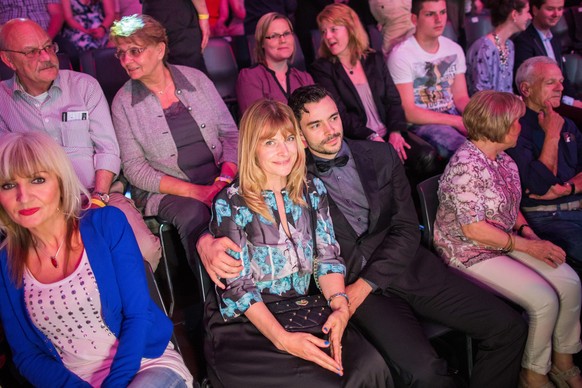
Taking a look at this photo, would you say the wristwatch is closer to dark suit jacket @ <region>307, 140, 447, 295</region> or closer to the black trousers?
dark suit jacket @ <region>307, 140, 447, 295</region>

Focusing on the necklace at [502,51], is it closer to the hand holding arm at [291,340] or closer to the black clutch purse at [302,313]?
the black clutch purse at [302,313]

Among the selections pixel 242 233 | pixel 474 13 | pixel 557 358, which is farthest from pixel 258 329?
pixel 474 13

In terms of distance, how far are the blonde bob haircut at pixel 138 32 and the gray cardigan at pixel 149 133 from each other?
20 cm

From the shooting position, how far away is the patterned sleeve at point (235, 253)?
185 centimetres

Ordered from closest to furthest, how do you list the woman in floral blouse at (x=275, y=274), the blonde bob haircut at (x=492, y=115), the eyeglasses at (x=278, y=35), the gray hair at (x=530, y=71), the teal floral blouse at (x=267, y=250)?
the woman in floral blouse at (x=275, y=274) < the teal floral blouse at (x=267, y=250) < the blonde bob haircut at (x=492, y=115) < the gray hair at (x=530, y=71) < the eyeglasses at (x=278, y=35)

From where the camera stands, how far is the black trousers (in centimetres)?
203

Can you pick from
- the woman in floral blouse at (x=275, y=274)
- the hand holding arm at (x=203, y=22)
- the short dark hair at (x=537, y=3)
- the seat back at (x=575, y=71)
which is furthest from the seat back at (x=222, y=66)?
the seat back at (x=575, y=71)

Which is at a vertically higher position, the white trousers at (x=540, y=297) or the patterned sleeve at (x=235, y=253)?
the patterned sleeve at (x=235, y=253)

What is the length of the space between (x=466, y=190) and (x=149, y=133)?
4.99 ft

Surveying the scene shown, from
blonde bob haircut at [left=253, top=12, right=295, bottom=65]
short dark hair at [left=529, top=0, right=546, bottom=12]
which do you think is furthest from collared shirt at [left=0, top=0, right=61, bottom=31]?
short dark hair at [left=529, top=0, right=546, bottom=12]

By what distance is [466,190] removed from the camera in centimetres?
234

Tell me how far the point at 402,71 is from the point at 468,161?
1329mm

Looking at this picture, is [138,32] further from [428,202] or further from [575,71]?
[575,71]

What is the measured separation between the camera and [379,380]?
179 cm
